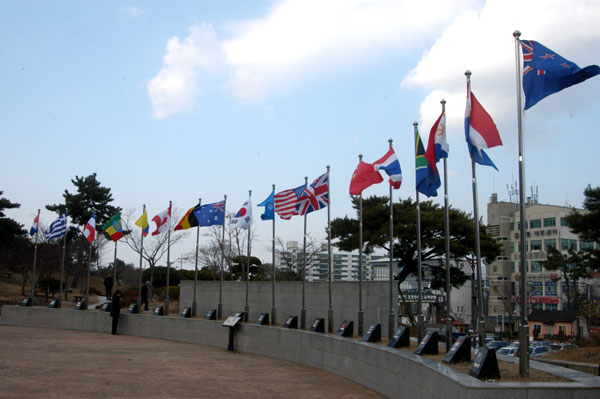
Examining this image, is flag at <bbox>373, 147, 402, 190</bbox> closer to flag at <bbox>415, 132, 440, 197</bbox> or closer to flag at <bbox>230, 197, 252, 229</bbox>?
flag at <bbox>415, 132, 440, 197</bbox>

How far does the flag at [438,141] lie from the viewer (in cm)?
1238

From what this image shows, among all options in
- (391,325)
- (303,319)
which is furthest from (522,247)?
(303,319)

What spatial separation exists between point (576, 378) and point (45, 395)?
8891 mm

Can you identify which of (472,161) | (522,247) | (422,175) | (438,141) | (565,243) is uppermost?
(565,243)

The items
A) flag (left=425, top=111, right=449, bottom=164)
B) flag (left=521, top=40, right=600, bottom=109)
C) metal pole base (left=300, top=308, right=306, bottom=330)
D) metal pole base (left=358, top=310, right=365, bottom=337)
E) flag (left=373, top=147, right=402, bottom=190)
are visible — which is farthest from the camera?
metal pole base (left=300, top=308, right=306, bottom=330)

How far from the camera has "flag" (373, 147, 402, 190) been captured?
15359mm

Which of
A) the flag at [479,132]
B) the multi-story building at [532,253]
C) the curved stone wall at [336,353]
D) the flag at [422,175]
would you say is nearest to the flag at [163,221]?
the curved stone wall at [336,353]

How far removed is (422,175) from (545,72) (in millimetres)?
4392

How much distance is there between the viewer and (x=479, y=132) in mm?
10922

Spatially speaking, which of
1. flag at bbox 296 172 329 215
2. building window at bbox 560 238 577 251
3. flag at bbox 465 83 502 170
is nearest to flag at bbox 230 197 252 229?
flag at bbox 296 172 329 215

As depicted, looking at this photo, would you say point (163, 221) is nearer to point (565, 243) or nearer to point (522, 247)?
point (522, 247)

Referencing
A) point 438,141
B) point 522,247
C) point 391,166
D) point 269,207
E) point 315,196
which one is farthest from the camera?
point 269,207

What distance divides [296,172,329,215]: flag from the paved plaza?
15.4 feet

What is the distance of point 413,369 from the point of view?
1044 cm
